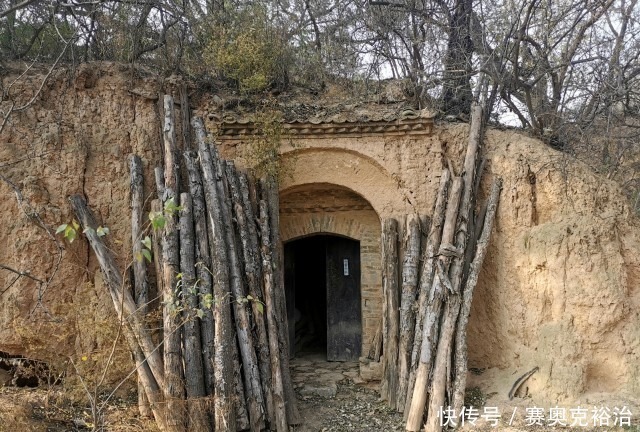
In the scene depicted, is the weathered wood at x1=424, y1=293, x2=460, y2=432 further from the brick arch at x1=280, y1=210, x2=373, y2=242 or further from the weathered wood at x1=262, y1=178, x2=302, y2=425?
the brick arch at x1=280, y1=210, x2=373, y2=242

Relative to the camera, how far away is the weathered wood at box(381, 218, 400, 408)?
639cm

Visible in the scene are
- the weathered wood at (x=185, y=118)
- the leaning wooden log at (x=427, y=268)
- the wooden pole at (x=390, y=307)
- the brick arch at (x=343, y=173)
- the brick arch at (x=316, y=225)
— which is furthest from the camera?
the brick arch at (x=316, y=225)

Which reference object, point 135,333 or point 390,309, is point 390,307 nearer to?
point 390,309

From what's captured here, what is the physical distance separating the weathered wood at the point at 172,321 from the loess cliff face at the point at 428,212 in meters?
0.54

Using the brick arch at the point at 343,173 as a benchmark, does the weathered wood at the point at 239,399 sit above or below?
below

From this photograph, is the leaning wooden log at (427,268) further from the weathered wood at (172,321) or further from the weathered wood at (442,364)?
the weathered wood at (172,321)

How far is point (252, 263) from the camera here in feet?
19.8

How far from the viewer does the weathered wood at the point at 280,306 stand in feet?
19.4

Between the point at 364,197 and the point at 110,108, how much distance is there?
3512 mm

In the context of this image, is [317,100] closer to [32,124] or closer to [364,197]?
[364,197]

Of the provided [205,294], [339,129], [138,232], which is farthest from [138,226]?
[339,129]

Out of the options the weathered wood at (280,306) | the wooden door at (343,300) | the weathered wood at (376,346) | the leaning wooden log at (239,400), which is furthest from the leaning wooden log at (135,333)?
the wooden door at (343,300)

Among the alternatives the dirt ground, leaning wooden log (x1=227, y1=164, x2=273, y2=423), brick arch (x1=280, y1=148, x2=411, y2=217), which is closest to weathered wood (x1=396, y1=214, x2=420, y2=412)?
the dirt ground

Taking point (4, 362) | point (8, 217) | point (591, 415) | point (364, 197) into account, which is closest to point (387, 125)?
point (364, 197)
